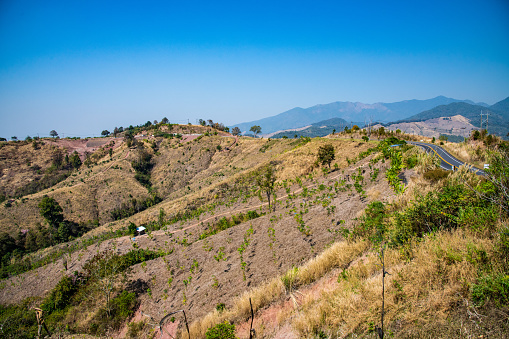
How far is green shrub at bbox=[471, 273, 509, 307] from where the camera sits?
418 centimetres

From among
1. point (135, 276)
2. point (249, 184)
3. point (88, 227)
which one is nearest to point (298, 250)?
point (135, 276)

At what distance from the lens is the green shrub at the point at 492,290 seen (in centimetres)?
418

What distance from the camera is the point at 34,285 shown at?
2181cm

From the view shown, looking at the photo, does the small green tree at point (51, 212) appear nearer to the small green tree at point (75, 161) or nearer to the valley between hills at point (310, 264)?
the valley between hills at point (310, 264)

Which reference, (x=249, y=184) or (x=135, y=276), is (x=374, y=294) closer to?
(x=135, y=276)

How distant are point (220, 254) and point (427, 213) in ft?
37.8

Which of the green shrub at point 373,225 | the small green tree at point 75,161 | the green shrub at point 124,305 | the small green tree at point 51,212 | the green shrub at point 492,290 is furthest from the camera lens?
the small green tree at point 75,161

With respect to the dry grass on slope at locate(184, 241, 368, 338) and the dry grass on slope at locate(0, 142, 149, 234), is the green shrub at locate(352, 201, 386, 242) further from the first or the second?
the dry grass on slope at locate(0, 142, 149, 234)

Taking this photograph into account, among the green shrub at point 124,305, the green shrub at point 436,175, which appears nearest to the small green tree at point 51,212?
the green shrub at point 124,305

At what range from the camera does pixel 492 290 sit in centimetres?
423

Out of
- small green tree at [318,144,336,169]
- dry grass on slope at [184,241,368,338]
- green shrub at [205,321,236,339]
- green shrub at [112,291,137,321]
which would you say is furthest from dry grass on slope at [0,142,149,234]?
green shrub at [205,321,236,339]

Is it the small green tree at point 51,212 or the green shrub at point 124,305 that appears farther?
the small green tree at point 51,212

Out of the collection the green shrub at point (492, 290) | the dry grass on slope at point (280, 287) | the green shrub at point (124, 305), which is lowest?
the green shrub at point (124, 305)

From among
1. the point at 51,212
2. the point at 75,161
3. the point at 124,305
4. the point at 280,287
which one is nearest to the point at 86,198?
the point at 51,212
